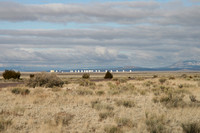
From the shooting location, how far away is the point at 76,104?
59.5 ft

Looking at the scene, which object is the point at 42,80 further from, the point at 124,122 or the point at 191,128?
the point at 191,128

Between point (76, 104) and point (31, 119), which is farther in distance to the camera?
point (76, 104)

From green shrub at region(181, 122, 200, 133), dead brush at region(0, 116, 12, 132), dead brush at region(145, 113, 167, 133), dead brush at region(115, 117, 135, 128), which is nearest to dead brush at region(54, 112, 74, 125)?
dead brush at region(0, 116, 12, 132)

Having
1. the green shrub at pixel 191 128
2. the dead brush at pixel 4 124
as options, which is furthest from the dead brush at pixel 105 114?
the dead brush at pixel 4 124

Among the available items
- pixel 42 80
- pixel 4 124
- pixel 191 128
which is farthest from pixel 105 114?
pixel 42 80

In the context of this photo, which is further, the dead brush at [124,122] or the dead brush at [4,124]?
the dead brush at [124,122]

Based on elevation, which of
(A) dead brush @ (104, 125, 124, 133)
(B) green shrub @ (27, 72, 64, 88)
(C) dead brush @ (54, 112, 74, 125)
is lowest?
(A) dead brush @ (104, 125, 124, 133)

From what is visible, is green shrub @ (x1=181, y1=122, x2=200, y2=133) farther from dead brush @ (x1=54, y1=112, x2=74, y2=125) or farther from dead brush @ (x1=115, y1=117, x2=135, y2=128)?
dead brush @ (x1=54, y1=112, x2=74, y2=125)

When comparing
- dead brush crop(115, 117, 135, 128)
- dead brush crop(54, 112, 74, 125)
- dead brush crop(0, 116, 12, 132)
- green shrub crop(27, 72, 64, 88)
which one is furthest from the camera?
green shrub crop(27, 72, 64, 88)

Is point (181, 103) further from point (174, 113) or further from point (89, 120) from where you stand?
point (89, 120)

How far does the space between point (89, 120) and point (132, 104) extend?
4987 millimetres

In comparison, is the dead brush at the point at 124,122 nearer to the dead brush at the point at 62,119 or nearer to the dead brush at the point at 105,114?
the dead brush at the point at 105,114

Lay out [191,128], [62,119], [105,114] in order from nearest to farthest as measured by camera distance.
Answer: [191,128]
[62,119]
[105,114]

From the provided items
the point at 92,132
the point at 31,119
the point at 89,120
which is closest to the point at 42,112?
the point at 31,119
